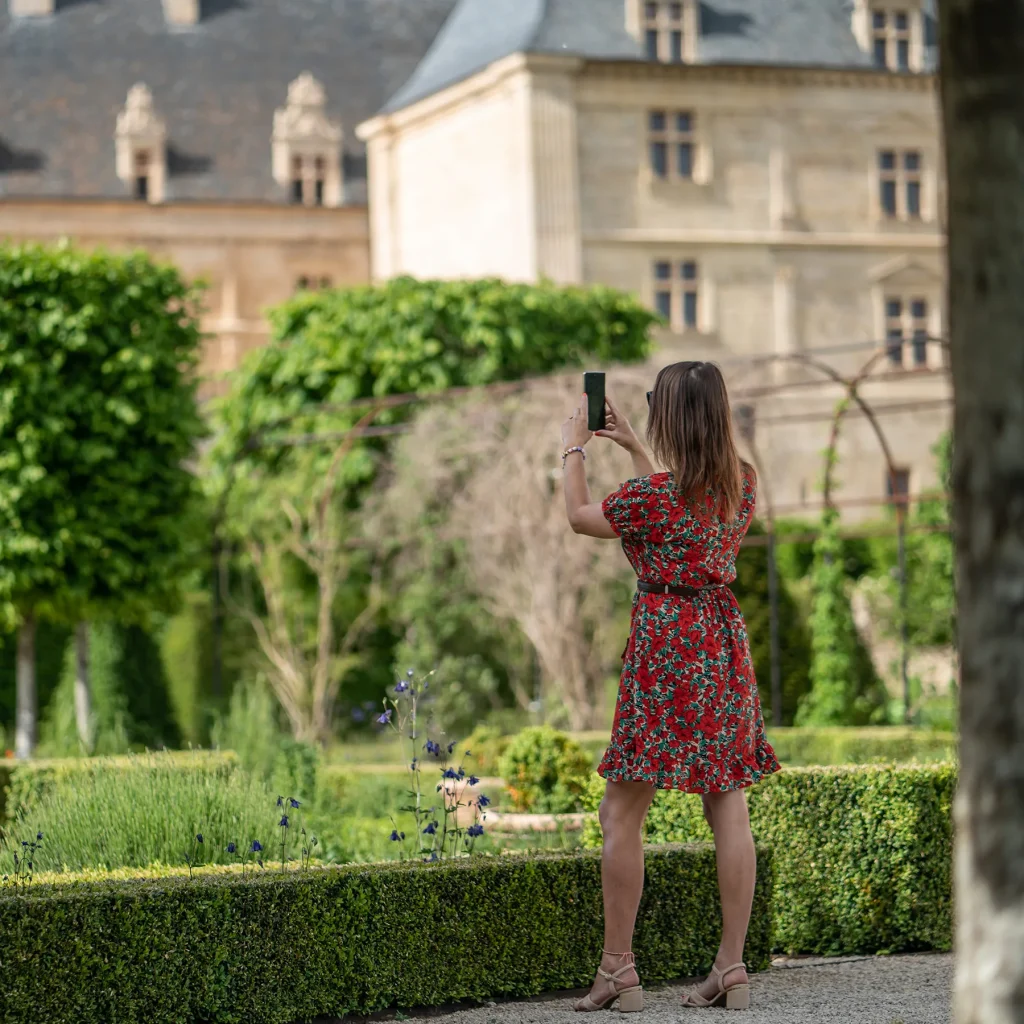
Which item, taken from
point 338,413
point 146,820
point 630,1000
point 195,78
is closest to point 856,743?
point 146,820

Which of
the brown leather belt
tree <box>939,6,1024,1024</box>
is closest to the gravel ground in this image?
the brown leather belt

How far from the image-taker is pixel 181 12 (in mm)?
38469

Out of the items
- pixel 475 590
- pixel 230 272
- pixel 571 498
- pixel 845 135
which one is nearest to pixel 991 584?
pixel 571 498

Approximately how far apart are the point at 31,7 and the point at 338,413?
63.5ft

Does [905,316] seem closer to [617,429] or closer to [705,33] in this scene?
[705,33]

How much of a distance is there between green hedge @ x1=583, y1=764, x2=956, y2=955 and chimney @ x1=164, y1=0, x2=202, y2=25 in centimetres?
3402

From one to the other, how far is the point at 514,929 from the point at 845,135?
2604cm

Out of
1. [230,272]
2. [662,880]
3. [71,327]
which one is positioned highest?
[230,272]

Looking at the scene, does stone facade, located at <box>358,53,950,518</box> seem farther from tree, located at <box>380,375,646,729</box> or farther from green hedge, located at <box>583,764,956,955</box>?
green hedge, located at <box>583,764,956,955</box>

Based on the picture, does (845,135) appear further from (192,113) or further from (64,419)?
(64,419)

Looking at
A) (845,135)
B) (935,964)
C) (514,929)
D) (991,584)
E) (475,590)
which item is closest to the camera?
(991,584)

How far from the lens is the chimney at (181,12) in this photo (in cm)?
3834

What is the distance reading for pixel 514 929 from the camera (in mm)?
5480

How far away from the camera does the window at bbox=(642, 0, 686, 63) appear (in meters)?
29.5
